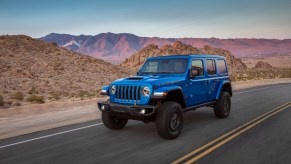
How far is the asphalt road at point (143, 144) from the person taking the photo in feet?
18.4

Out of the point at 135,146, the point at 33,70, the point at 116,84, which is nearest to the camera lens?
the point at 135,146

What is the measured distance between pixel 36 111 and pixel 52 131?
14.5 feet

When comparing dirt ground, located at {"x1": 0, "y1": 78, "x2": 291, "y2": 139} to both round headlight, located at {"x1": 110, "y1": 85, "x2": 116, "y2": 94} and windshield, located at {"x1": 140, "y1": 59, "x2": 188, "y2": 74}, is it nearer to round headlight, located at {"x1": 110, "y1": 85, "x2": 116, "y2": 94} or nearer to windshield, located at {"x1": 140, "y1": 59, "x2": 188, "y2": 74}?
round headlight, located at {"x1": 110, "y1": 85, "x2": 116, "y2": 94}

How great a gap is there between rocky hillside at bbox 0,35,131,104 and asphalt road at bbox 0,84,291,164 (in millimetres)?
18563

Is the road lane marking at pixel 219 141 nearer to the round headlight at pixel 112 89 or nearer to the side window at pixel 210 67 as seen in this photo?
the side window at pixel 210 67

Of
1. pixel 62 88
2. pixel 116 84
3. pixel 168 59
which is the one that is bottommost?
pixel 62 88

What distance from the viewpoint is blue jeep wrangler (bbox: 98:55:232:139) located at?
6734mm

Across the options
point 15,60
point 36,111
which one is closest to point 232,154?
point 36,111

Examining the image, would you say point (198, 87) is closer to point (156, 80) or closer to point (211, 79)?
point (211, 79)

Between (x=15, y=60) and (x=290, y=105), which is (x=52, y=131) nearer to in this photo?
(x=290, y=105)

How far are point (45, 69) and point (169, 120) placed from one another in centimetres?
3653

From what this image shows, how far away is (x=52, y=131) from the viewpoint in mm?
8203

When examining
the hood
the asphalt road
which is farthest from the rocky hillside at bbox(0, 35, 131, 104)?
the hood

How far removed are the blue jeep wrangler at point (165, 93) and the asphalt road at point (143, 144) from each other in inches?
19.3
